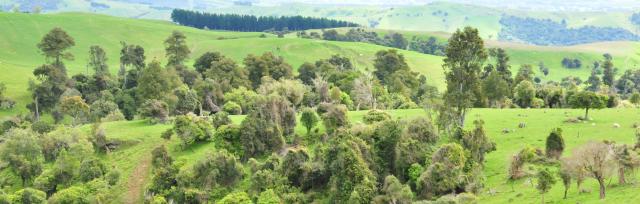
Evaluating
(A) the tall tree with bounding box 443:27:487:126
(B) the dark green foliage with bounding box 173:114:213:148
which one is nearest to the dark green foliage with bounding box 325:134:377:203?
(A) the tall tree with bounding box 443:27:487:126

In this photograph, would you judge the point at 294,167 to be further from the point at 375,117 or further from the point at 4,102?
the point at 4,102

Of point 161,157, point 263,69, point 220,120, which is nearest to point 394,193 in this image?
point 161,157

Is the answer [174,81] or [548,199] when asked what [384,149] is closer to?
[548,199]

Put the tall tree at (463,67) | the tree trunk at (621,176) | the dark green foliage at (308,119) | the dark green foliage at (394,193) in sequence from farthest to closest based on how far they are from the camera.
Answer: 1. the dark green foliage at (308,119)
2. the tall tree at (463,67)
3. the dark green foliage at (394,193)
4. the tree trunk at (621,176)

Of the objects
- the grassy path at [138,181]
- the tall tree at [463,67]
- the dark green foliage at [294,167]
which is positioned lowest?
the grassy path at [138,181]

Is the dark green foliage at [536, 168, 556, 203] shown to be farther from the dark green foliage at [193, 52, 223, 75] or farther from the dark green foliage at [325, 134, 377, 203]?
the dark green foliage at [193, 52, 223, 75]

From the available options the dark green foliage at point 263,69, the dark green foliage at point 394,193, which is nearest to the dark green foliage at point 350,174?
the dark green foliage at point 394,193

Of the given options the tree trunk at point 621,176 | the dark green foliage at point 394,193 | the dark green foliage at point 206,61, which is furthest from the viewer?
the dark green foliage at point 206,61

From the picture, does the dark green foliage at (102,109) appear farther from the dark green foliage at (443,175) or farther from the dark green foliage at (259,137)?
the dark green foliage at (443,175)
